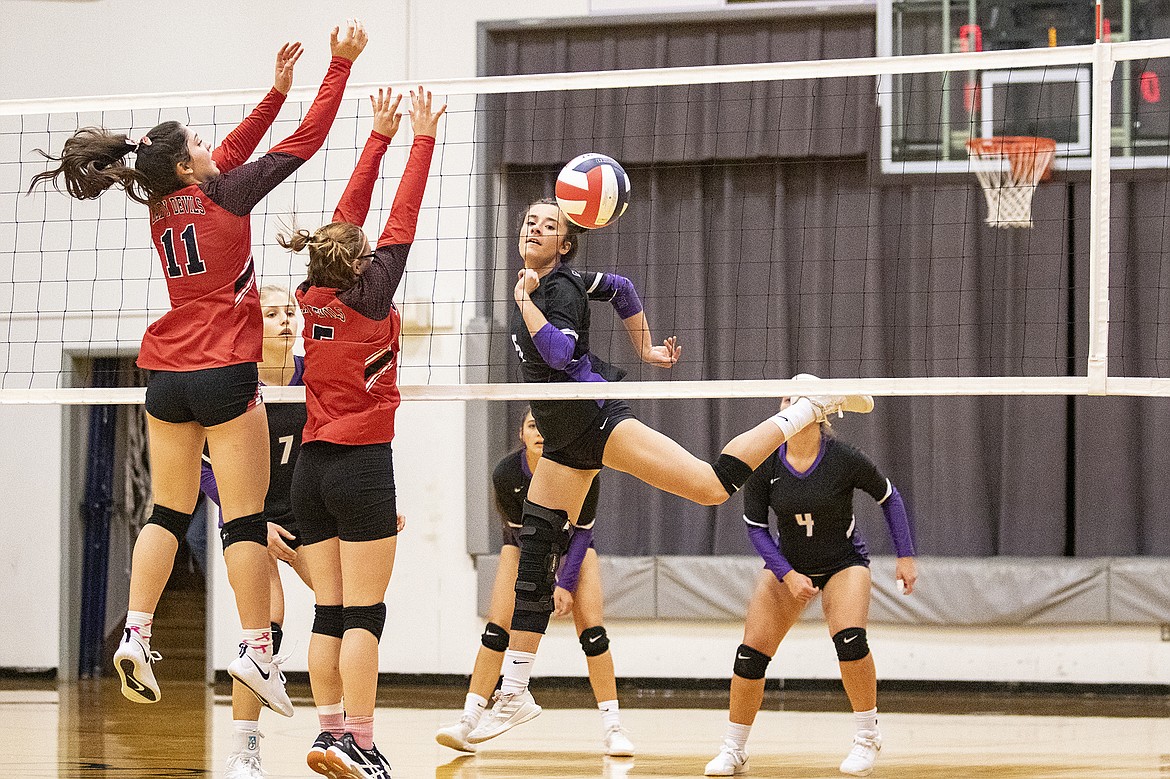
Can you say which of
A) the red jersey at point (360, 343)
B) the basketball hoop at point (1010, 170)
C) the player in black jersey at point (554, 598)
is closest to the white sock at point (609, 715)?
the player in black jersey at point (554, 598)

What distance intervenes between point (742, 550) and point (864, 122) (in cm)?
268

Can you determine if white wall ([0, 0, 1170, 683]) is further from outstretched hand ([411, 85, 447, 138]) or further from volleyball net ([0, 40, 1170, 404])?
outstretched hand ([411, 85, 447, 138])

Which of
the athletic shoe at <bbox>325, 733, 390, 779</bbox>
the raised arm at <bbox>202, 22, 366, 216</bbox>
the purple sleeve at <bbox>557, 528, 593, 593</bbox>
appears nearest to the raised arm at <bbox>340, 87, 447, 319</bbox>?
the raised arm at <bbox>202, 22, 366, 216</bbox>

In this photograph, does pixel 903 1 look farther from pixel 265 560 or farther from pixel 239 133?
pixel 265 560

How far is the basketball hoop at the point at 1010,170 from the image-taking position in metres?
6.80

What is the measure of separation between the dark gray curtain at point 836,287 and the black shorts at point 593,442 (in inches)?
120

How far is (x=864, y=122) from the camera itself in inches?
302

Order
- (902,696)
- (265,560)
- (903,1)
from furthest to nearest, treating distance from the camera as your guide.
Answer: (902,696), (903,1), (265,560)

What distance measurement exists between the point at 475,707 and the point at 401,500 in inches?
111

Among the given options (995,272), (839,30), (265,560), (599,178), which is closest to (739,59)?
(839,30)

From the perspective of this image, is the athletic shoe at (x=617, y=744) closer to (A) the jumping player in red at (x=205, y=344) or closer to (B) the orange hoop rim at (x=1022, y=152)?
(A) the jumping player in red at (x=205, y=344)

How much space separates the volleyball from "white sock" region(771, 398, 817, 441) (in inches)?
36.2

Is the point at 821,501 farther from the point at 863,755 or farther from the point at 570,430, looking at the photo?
the point at 570,430

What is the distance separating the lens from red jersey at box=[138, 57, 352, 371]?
4.05 meters
